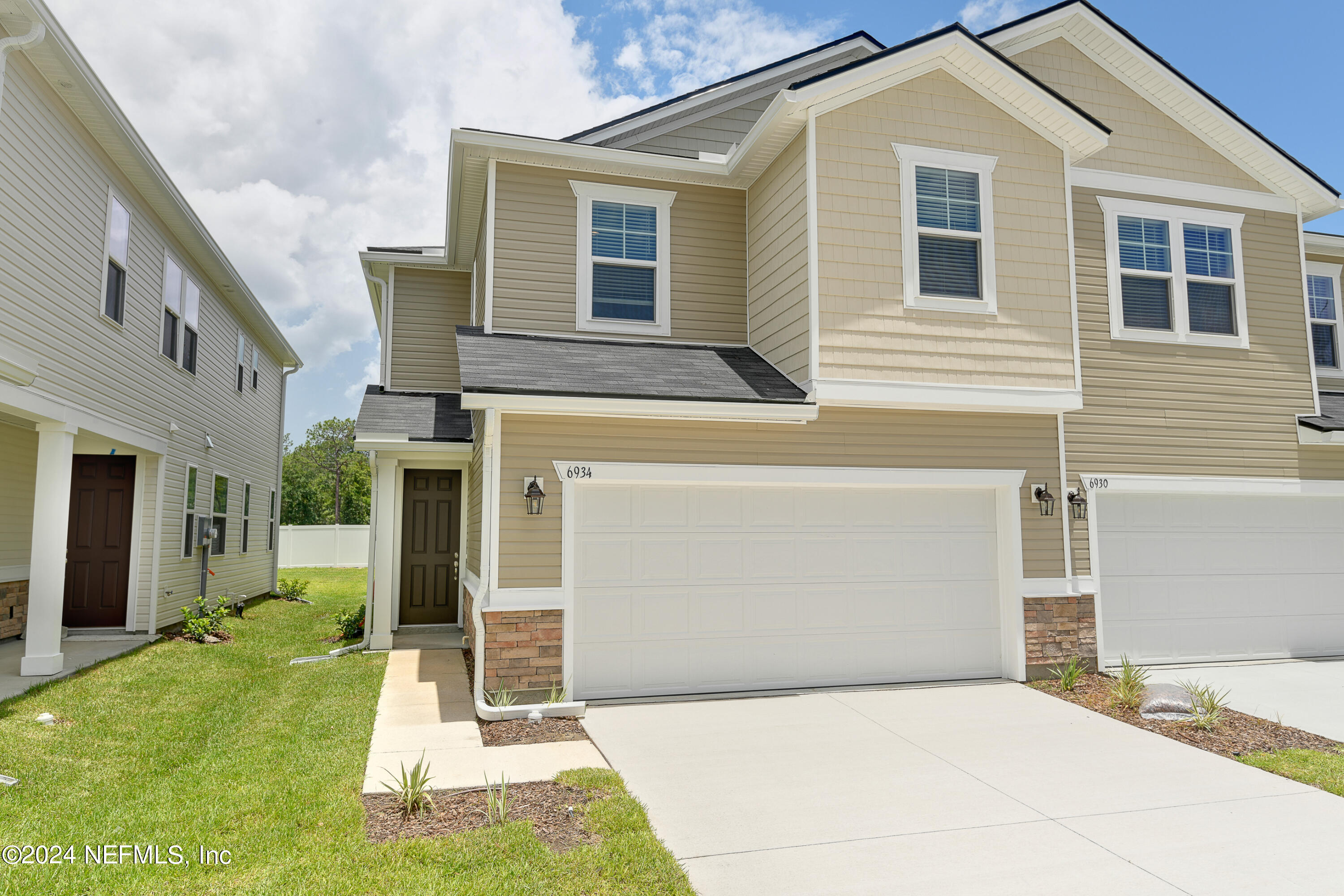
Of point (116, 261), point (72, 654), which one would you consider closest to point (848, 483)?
point (72, 654)

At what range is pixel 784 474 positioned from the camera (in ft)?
26.4

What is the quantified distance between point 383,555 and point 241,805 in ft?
18.8

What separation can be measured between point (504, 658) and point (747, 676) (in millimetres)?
2365

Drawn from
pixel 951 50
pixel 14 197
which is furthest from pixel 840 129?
pixel 14 197

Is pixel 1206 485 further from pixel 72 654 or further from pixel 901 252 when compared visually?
pixel 72 654

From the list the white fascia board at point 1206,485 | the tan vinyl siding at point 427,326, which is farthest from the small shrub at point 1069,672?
the tan vinyl siding at point 427,326

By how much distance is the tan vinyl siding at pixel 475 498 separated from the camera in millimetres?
8703

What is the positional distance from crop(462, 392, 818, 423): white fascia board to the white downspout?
509 cm

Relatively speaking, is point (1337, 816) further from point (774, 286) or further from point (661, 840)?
point (774, 286)

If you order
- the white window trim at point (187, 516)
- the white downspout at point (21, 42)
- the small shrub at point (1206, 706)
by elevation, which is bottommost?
the small shrub at point (1206, 706)

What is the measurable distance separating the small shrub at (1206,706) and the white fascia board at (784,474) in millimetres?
2446

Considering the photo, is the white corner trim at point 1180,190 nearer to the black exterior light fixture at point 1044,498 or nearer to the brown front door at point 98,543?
the black exterior light fixture at point 1044,498

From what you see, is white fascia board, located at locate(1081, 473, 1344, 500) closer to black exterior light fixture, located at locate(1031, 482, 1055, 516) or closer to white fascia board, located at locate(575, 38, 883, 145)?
black exterior light fixture, located at locate(1031, 482, 1055, 516)

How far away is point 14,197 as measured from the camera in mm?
7996
